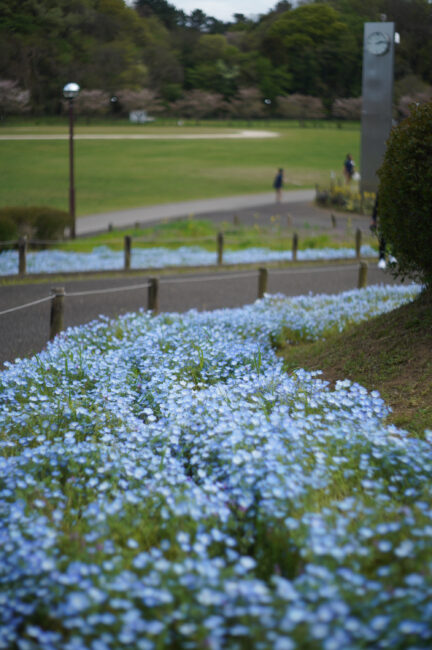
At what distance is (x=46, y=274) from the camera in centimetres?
1443

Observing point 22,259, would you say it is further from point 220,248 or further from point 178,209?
point 178,209

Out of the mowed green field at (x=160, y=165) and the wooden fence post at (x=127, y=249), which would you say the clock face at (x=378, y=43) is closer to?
the wooden fence post at (x=127, y=249)

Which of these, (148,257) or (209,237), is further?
(209,237)

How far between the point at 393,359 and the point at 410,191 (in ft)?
4.70

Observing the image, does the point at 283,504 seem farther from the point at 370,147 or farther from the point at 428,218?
the point at 370,147

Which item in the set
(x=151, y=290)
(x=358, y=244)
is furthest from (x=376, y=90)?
(x=151, y=290)

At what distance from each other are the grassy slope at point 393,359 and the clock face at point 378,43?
525 inches

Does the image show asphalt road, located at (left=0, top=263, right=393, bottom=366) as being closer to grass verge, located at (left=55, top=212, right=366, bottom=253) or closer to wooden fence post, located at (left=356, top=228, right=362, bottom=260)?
wooden fence post, located at (left=356, top=228, right=362, bottom=260)

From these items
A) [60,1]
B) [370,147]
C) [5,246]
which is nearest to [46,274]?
[5,246]

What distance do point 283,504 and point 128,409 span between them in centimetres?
189

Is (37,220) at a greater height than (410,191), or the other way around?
(410,191)

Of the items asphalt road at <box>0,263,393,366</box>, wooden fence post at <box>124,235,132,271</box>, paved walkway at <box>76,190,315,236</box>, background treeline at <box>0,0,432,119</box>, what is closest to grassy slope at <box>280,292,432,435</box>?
asphalt road at <box>0,263,393,366</box>

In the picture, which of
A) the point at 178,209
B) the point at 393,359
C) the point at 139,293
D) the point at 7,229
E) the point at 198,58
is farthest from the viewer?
the point at 178,209

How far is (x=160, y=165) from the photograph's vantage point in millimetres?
30422
